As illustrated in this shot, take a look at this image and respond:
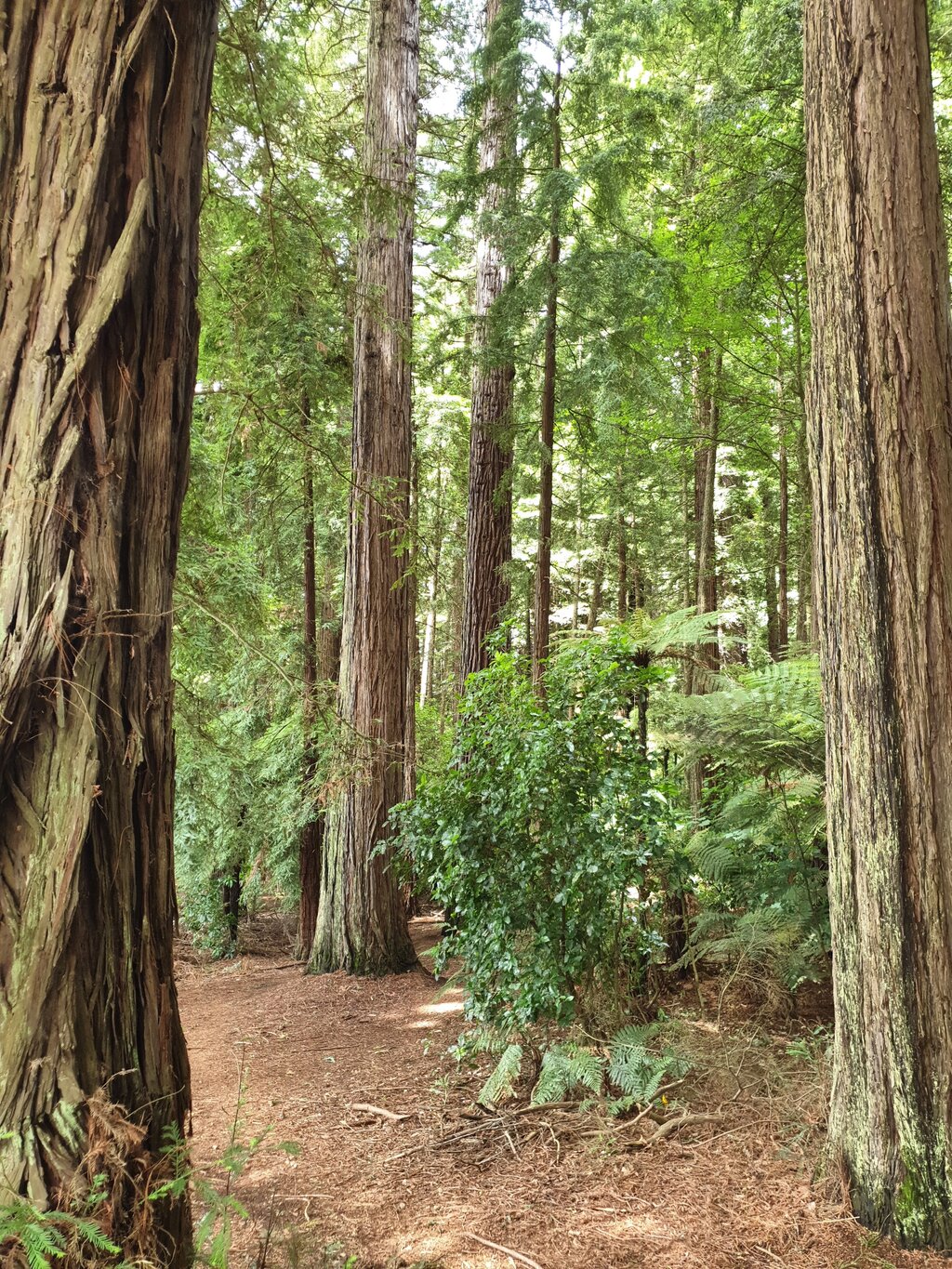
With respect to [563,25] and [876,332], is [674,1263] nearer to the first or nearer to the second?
[876,332]

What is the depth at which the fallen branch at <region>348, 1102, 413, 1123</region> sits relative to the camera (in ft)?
14.7

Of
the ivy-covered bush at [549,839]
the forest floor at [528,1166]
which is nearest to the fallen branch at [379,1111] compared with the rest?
the forest floor at [528,1166]

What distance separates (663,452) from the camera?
13.1 m

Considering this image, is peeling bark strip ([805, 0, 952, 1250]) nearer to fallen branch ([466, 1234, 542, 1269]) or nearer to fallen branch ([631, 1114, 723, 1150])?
fallen branch ([631, 1114, 723, 1150])

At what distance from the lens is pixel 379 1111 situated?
4586 millimetres

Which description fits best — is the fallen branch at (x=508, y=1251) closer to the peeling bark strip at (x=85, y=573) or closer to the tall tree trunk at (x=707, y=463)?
the peeling bark strip at (x=85, y=573)

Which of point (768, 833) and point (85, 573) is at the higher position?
point (85, 573)

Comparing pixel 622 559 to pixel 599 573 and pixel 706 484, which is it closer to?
pixel 599 573

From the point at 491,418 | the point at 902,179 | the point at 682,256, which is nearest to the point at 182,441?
the point at 902,179

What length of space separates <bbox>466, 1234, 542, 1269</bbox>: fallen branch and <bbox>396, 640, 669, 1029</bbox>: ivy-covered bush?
46.7 inches

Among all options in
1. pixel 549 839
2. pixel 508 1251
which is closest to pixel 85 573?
pixel 508 1251

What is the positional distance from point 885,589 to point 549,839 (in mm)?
2191

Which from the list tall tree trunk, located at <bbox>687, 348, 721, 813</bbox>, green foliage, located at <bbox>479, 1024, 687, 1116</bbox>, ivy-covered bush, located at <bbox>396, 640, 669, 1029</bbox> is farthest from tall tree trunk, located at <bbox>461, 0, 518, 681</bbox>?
Result: green foliage, located at <bbox>479, 1024, 687, 1116</bbox>

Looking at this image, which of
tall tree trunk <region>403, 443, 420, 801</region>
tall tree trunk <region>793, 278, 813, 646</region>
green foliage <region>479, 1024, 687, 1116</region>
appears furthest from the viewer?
tall tree trunk <region>793, 278, 813, 646</region>
